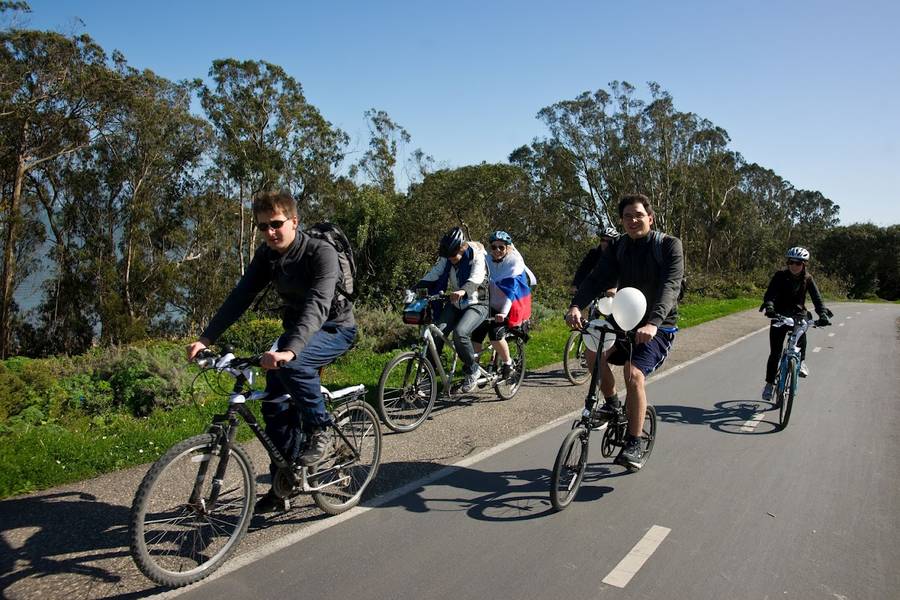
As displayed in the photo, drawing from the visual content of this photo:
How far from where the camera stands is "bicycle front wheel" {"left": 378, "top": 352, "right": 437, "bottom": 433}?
612 cm

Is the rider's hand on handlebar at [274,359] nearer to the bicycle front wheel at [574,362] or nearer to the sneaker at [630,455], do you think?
the sneaker at [630,455]

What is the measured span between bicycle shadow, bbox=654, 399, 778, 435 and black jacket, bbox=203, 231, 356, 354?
4.54 meters

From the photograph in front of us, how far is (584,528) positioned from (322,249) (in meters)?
2.45

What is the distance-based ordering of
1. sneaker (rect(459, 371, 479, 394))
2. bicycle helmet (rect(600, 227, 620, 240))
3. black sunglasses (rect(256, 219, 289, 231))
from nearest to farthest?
black sunglasses (rect(256, 219, 289, 231)) < sneaker (rect(459, 371, 479, 394)) < bicycle helmet (rect(600, 227, 620, 240))

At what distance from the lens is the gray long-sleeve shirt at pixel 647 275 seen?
14.7 feet

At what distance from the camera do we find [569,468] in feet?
14.2

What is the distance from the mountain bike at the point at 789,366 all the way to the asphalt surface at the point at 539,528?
0.33m

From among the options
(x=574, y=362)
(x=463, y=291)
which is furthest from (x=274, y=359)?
(x=574, y=362)

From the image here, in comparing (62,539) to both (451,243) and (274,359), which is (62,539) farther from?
A: (451,243)

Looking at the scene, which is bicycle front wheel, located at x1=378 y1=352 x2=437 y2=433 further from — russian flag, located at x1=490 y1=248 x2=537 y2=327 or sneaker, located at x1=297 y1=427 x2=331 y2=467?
sneaker, located at x1=297 y1=427 x2=331 y2=467

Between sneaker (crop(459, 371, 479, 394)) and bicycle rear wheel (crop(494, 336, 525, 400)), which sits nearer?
sneaker (crop(459, 371, 479, 394))

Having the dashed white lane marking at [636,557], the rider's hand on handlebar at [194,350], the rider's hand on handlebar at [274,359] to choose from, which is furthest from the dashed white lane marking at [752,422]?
the rider's hand on handlebar at [194,350]

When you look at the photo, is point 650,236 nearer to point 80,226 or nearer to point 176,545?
point 176,545

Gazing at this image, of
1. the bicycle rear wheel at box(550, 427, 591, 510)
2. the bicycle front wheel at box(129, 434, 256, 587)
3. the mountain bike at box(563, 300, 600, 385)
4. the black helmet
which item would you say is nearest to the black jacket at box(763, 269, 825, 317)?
the mountain bike at box(563, 300, 600, 385)
